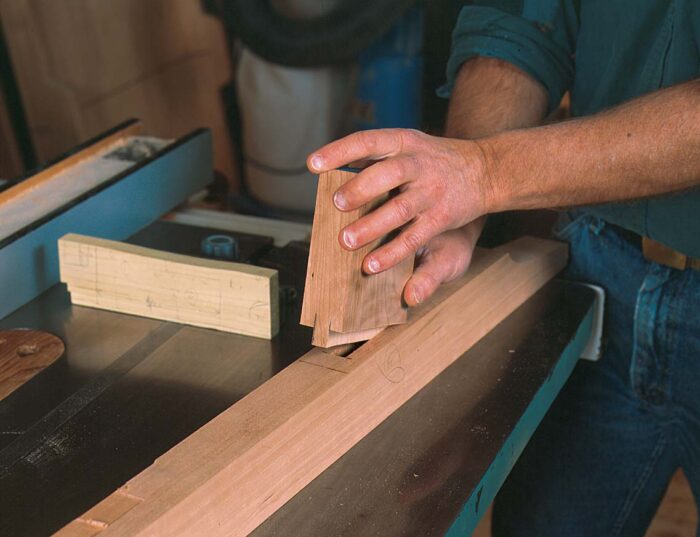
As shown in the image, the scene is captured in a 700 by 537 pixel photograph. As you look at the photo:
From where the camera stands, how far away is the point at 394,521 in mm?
834

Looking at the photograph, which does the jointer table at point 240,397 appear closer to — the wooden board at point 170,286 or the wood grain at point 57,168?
the wooden board at point 170,286

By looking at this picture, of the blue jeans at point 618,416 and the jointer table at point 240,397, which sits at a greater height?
Result: the jointer table at point 240,397

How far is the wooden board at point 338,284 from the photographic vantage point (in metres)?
0.92

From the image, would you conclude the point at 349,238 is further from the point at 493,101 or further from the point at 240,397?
the point at 493,101

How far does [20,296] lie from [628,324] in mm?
865

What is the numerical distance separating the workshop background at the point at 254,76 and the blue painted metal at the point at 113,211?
786 mm

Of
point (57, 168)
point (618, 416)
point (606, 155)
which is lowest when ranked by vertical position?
point (618, 416)

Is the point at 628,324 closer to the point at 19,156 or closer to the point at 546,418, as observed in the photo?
the point at 546,418

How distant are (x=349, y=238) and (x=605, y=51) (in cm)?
56

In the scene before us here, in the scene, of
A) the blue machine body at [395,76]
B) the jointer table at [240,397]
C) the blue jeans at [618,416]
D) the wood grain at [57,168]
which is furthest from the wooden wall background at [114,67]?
the blue jeans at [618,416]

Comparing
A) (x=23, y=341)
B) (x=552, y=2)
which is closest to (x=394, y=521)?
(x=23, y=341)

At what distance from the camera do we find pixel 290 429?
863mm

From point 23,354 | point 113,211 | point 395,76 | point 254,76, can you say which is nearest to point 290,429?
point 23,354

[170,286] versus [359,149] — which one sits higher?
[359,149]
